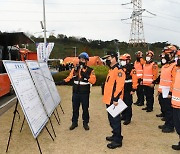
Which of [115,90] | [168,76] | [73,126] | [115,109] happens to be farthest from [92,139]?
[168,76]

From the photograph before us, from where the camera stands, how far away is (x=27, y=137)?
618 centimetres

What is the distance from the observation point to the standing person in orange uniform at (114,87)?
17.3 feet

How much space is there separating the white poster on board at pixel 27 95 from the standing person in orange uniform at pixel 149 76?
4.33 metres

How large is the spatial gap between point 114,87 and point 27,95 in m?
1.64

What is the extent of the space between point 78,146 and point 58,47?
9179 cm

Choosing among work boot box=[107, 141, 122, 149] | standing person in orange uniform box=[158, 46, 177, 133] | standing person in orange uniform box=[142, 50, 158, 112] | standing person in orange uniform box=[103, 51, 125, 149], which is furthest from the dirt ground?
standing person in orange uniform box=[142, 50, 158, 112]

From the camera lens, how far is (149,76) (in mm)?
9062

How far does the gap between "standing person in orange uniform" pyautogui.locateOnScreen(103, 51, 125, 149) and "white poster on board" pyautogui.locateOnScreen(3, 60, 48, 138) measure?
1.38 metres

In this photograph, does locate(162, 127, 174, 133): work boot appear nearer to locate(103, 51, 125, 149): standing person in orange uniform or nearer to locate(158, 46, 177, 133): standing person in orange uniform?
Answer: locate(158, 46, 177, 133): standing person in orange uniform

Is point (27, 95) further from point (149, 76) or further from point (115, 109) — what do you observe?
point (149, 76)

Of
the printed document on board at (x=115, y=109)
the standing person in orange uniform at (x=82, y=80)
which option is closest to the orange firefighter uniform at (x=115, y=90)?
the printed document on board at (x=115, y=109)

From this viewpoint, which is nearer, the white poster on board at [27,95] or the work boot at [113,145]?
the white poster on board at [27,95]

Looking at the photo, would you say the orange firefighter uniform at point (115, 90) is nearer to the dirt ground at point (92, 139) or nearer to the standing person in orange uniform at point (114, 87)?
the standing person in orange uniform at point (114, 87)

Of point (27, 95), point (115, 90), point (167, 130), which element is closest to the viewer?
point (27, 95)
